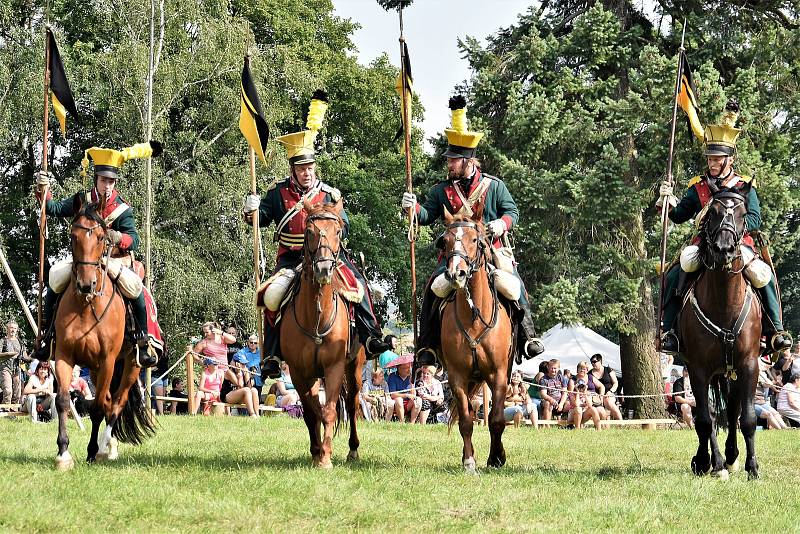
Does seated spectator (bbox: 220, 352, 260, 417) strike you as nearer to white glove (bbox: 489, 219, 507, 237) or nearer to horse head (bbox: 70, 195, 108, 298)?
white glove (bbox: 489, 219, 507, 237)

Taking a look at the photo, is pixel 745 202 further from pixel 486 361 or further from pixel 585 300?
pixel 585 300

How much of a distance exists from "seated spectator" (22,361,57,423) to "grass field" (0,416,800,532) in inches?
272

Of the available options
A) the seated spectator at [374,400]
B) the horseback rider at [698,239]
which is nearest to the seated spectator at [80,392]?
the seated spectator at [374,400]

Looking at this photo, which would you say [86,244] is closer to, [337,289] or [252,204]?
[252,204]

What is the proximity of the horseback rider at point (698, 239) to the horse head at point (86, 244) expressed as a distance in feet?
18.4

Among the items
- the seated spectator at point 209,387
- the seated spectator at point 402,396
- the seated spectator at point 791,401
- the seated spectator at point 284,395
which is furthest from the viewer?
the seated spectator at point 284,395

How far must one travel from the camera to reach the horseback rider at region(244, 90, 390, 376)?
1168cm

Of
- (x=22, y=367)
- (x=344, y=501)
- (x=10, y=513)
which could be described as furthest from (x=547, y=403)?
(x=10, y=513)

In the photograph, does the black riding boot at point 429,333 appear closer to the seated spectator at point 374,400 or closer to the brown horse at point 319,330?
the brown horse at point 319,330

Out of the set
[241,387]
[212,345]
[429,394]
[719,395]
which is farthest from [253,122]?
[429,394]

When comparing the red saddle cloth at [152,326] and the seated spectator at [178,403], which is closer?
the red saddle cloth at [152,326]

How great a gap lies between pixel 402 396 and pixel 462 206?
394 inches

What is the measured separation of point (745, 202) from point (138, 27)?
27186 millimetres

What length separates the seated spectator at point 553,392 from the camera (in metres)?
21.6
